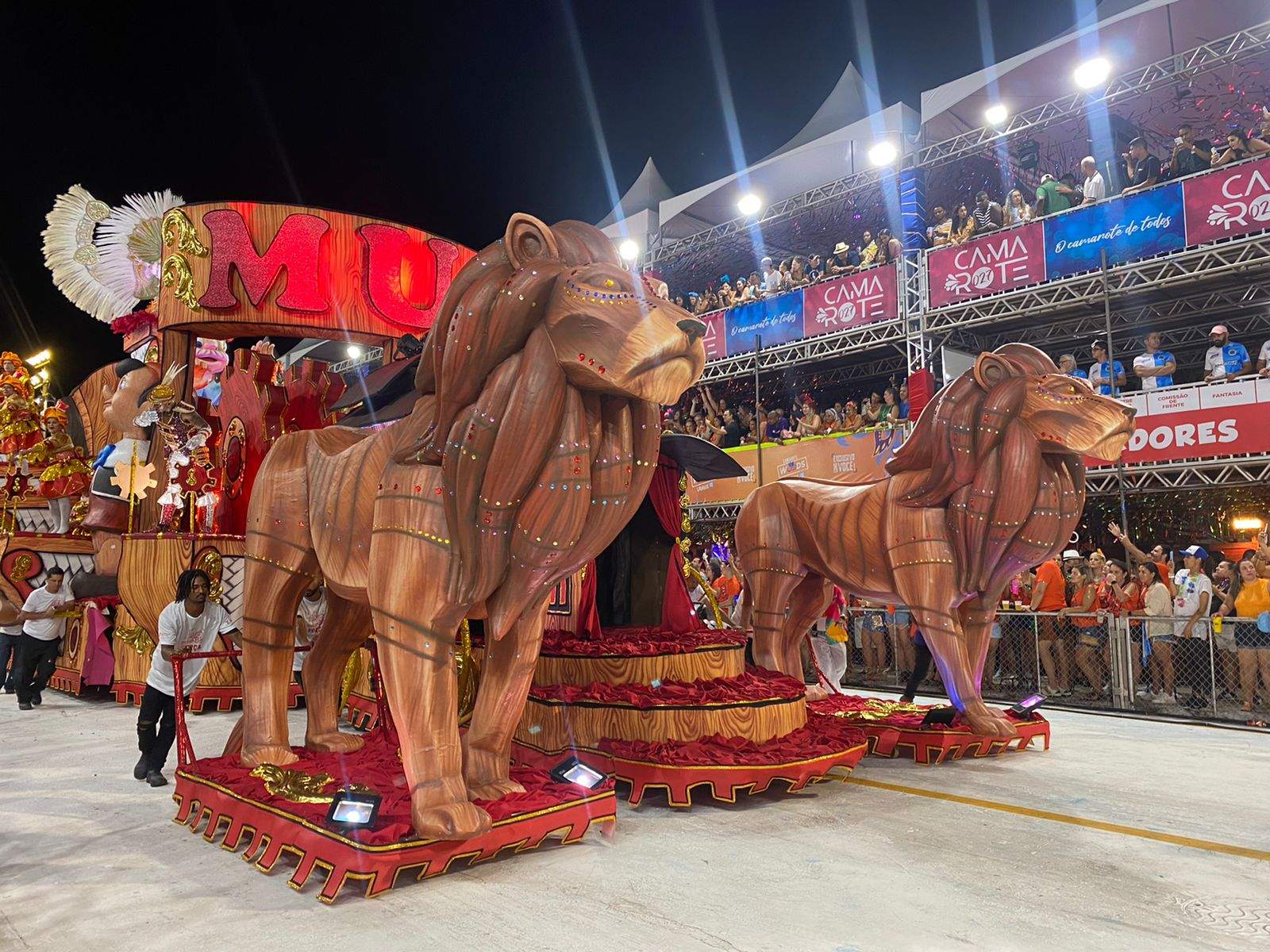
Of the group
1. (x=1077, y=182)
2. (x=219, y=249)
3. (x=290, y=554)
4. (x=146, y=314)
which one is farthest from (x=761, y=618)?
(x=1077, y=182)

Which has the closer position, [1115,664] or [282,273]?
[282,273]

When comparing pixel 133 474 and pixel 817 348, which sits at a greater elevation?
pixel 817 348

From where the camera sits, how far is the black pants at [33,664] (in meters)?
8.16

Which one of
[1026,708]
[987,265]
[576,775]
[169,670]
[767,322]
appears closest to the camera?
[576,775]

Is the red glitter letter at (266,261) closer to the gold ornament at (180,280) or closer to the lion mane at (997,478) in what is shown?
the gold ornament at (180,280)

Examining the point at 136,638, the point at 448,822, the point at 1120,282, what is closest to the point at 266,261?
the point at 136,638

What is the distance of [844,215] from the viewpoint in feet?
55.6

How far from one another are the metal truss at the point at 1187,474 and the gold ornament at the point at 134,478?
30.3 feet

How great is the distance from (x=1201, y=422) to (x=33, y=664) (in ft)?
40.9

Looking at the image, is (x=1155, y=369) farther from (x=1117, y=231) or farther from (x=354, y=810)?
(x=354, y=810)

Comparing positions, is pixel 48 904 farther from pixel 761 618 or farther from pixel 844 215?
pixel 844 215

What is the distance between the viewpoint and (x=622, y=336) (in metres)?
2.89

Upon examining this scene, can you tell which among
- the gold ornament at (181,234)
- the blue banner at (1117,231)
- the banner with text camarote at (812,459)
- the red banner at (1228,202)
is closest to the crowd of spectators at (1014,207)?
the blue banner at (1117,231)

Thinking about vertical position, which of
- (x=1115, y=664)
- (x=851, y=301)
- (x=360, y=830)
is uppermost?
(x=851, y=301)
